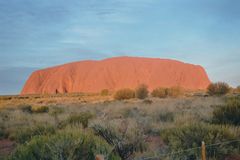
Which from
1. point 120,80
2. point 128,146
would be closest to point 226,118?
point 128,146

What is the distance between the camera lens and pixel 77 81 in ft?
402

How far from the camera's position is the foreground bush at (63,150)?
6012 mm

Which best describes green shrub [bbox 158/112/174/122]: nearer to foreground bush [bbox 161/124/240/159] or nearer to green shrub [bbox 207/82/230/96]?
foreground bush [bbox 161/124/240/159]

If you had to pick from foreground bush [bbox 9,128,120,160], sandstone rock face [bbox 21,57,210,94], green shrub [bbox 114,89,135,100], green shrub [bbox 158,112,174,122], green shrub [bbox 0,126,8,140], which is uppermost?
sandstone rock face [bbox 21,57,210,94]

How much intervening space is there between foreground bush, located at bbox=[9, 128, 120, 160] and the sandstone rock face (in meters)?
105

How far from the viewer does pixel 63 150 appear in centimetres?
611

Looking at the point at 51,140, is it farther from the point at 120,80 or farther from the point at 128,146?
the point at 120,80

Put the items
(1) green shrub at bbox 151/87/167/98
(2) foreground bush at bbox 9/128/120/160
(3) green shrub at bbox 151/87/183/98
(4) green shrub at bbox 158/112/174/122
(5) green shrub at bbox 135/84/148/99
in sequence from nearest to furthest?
(2) foreground bush at bbox 9/128/120/160
(4) green shrub at bbox 158/112/174/122
(5) green shrub at bbox 135/84/148/99
(3) green shrub at bbox 151/87/183/98
(1) green shrub at bbox 151/87/167/98

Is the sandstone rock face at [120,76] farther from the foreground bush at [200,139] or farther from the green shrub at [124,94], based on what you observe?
the foreground bush at [200,139]

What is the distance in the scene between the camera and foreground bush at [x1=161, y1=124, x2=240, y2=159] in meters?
7.90

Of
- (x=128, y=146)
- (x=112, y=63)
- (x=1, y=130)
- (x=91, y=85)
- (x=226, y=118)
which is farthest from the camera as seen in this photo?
(x=112, y=63)

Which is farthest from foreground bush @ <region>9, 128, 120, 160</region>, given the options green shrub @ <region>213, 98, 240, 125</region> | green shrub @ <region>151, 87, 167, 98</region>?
green shrub @ <region>151, 87, 167, 98</region>

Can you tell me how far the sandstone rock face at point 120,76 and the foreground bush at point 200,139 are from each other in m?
102

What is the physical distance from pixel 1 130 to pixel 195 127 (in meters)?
9.88
